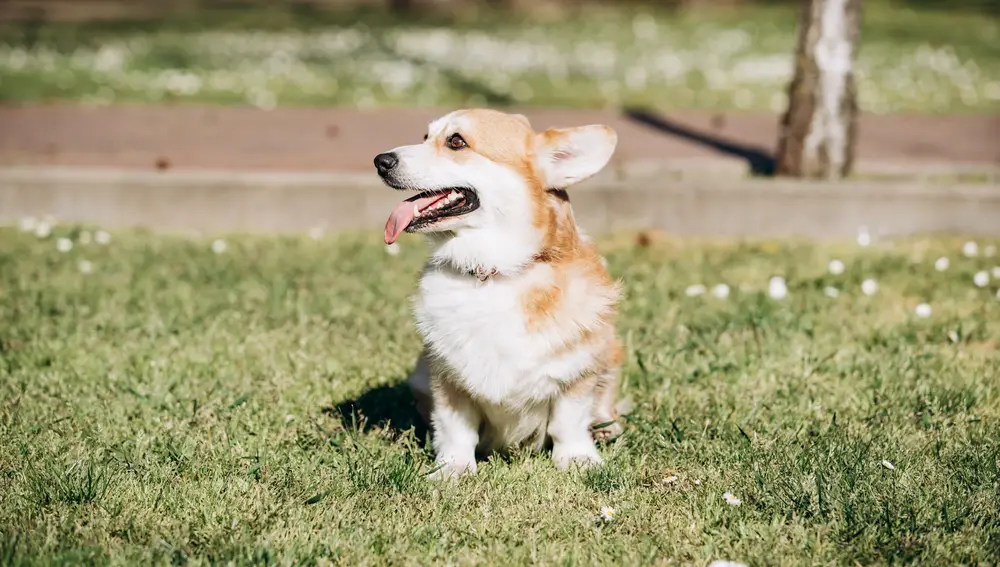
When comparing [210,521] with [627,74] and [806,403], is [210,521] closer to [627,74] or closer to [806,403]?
[806,403]

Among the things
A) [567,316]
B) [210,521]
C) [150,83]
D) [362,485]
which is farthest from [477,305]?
[150,83]

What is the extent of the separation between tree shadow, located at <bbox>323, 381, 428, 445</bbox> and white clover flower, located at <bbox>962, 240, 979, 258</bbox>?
3.58 meters

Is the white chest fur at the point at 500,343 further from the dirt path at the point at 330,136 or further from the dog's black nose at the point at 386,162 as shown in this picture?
the dirt path at the point at 330,136

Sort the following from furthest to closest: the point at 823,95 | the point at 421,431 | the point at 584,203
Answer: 1. the point at 823,95
2. the point at 584,203
3. the point at 421,431

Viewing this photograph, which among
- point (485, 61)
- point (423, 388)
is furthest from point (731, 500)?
point (485, 61)

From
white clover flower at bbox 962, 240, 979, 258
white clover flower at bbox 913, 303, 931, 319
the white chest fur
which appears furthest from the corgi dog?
white clover flower at bbox 962, 240, 979, 258

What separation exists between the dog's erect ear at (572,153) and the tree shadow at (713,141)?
162 inches

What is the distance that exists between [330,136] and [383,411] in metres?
4.71

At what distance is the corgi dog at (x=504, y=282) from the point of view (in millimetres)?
3342

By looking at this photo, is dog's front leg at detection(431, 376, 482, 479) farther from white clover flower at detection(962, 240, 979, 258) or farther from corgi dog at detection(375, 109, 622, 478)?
white clover flower at detection(962, 240, 979, 258)

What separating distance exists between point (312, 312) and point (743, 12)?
1837 cm

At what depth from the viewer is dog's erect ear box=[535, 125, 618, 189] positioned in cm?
342

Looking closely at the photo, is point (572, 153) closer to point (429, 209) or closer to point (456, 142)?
point (456, 142)

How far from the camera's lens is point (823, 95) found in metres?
6.86
